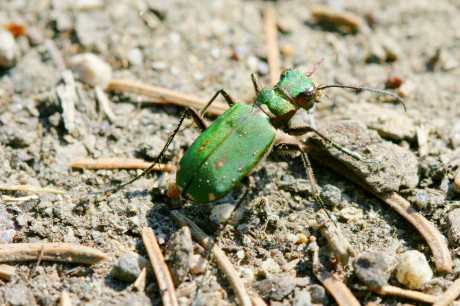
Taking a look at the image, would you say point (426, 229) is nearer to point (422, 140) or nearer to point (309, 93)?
point (422, 140)

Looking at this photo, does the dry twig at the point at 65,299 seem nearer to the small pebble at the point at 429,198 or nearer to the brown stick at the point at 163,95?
the brown stick at the point at 163,95

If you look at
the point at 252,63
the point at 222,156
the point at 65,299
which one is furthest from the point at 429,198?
the point at 65,299

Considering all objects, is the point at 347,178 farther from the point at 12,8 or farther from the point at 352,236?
the point at 12,8

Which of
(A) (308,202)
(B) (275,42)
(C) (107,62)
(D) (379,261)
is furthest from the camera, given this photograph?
(B) (275,42)

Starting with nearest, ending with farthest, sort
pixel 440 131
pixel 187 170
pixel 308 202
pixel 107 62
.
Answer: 1. pixel 187 170
2. pixel 308 202
3. pixel 440 131
4. pixel 107 62

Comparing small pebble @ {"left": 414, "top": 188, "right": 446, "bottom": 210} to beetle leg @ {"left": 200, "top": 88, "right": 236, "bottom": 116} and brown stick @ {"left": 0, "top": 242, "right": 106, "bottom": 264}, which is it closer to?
beetle leg @ {"left": 200, "top": 88, "right": 236, "bottom": 116}

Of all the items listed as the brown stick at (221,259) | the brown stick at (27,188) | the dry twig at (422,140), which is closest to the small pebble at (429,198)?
the dry twig at (422,140)

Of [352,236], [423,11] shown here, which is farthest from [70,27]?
[423,11]

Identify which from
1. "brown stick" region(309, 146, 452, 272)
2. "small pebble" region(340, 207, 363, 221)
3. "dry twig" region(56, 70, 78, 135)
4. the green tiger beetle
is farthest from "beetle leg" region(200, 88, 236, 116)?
"small pebble" region(340, 207, 363, 221)
